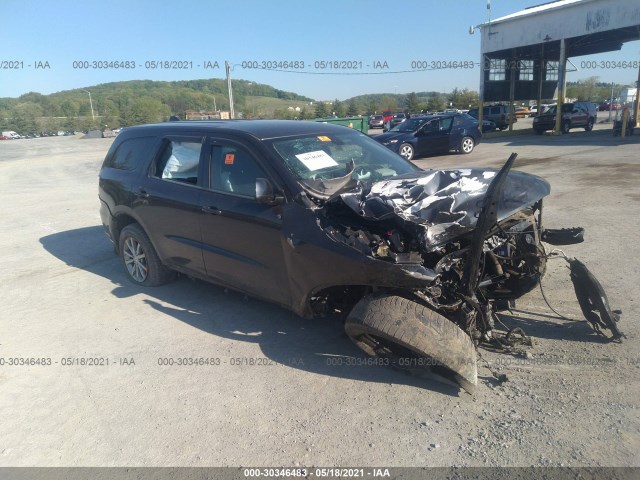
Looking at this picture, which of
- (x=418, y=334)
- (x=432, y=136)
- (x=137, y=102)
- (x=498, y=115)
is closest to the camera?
(x=418, y=334)

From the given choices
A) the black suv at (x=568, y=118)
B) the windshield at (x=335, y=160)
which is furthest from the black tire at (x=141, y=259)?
the black suv at (x=568, y=118)

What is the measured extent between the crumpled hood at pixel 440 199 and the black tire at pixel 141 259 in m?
2.78

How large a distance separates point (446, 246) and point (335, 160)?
54.4 inches

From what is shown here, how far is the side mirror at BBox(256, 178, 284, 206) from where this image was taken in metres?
3.54

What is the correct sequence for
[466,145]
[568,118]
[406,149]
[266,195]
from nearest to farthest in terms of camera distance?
1. [266,195]
2. [406,149]
3. [466,145]
4. [568,118]

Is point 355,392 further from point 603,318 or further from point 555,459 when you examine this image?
point 603,318

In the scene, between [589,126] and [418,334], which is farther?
[589,126]

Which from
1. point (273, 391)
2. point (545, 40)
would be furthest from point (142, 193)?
point (545, 40)

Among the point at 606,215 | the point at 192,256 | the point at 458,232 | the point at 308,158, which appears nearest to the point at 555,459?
the point at 458,232

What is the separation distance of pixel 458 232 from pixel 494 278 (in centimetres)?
79

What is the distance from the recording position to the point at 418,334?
10.1 feet

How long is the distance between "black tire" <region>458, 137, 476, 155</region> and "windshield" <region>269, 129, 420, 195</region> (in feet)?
46.4

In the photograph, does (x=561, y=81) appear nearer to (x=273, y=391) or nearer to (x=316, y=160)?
(x=316, y=160)

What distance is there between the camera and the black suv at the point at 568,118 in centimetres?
2614
